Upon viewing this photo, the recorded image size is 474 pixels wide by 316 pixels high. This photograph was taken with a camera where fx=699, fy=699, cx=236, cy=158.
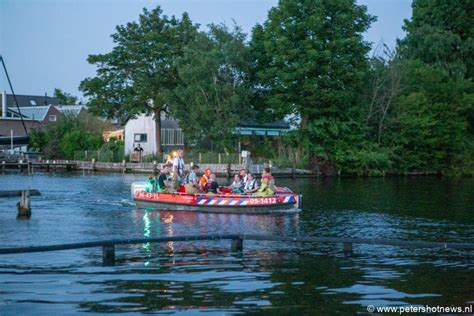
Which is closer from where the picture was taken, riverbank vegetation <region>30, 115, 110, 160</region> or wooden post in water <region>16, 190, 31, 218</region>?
wooden post in water <region>16, 190, 31, 218</region>

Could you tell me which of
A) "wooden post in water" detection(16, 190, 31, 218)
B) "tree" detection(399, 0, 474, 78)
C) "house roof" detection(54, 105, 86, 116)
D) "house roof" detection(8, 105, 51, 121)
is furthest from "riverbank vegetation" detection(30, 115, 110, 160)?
"wooden post in water" detection(16, 190, 31, 218)

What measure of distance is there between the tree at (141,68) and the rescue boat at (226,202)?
135ft

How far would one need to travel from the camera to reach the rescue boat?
31172 millimetres

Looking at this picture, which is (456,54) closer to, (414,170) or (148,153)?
(414,170)

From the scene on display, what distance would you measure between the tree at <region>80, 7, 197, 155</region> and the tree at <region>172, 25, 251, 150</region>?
7.08 m

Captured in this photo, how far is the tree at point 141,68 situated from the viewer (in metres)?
73.6

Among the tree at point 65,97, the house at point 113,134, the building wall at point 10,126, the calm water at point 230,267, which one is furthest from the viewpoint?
the tree at point 65,97

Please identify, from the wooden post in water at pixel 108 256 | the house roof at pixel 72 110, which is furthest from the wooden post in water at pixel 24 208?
the house roof at pixel 72 110

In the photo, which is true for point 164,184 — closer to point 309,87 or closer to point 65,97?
point 309,87

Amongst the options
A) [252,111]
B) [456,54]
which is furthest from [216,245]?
[456,54]

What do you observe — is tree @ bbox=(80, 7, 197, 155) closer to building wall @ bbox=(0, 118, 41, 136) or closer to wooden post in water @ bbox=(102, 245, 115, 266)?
building wall @ bbox=(0, 118, 41, 136)

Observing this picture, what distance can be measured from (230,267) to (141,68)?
59125 millimetres

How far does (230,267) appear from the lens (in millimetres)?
17062

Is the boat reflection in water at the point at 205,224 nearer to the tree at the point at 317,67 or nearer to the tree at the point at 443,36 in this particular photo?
the tree at the point at 317,67
